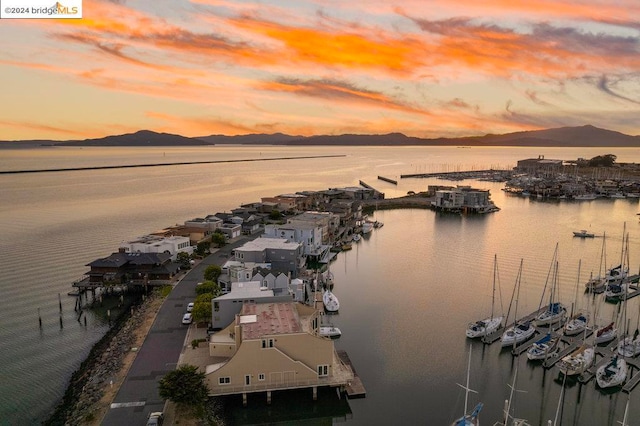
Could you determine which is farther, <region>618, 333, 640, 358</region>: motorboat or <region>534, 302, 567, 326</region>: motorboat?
<region>534, 302, 567, 326</region>: motorboat

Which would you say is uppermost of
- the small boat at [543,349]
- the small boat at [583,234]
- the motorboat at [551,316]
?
the small boat at [583,234]

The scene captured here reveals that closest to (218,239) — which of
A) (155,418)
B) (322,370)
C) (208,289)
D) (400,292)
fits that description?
(208,289)

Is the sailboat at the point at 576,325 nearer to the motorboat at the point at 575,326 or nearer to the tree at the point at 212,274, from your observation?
the motorboat at the point at 575,326

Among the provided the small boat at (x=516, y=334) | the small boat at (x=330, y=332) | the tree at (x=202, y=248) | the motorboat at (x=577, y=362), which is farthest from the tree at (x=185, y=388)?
the tree at (x=202, y=248)

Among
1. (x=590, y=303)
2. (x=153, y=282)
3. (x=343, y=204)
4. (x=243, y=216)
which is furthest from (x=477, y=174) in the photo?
(x=153, y=282)

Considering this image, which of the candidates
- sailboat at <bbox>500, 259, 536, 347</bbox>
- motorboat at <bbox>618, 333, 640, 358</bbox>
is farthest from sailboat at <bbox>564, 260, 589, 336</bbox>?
motorboat at <bbox>618, 333, 640, 358</bbox>

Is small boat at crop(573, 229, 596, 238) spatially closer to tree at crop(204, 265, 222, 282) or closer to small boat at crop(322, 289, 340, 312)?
small boat at crop(322, 289, 340, 312)

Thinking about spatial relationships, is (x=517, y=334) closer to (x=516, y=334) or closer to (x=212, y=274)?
(x=516, y=334)
